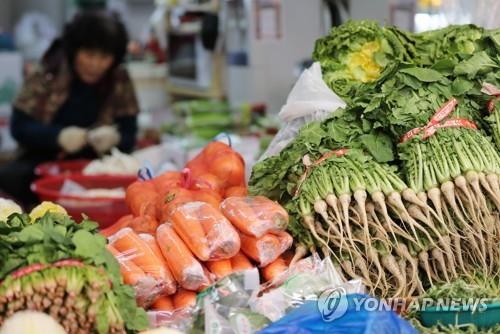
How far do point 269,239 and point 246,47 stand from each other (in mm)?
3995

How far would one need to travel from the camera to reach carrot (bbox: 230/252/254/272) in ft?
6.53

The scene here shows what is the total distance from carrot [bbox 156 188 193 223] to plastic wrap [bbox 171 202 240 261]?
92mm

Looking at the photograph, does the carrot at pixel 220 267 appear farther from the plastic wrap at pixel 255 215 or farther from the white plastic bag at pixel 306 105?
the white plastic bag at pixel 306 105

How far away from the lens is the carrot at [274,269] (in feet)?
6.58

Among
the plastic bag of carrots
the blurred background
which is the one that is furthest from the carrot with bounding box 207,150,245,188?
the blurred background

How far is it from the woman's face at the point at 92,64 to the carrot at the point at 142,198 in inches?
91.7

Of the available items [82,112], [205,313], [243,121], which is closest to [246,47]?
[243,121]

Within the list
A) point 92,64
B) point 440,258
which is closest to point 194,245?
point 440,258

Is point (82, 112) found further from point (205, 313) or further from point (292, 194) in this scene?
point (205, 313)

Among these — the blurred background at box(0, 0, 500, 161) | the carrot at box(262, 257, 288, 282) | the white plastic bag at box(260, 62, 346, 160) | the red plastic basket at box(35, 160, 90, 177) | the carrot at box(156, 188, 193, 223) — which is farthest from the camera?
the blurred background at box(0, 0, 500, 161)

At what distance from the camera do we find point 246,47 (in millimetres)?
5832

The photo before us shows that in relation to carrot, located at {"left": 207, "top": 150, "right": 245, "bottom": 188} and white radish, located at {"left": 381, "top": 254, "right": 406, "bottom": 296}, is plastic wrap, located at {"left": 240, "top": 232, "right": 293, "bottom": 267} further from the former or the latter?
carrot, located at {"left": 207, "top": 150, "right": 245, "bottom": 188}

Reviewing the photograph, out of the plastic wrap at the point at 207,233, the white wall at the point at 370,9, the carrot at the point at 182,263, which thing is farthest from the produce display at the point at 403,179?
the white wall at the point at 370,9

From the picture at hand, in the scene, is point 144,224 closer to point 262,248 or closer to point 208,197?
point 208,197
